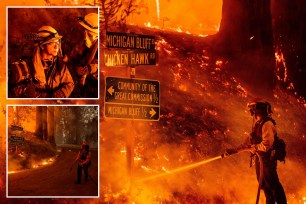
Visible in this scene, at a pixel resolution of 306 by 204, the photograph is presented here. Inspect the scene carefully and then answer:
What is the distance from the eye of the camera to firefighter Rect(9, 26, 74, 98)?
8609 mm

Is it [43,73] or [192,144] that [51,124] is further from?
[192,144]

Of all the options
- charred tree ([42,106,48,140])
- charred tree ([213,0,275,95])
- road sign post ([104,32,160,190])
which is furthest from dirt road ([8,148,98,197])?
charred tree ([213,0,275,95])

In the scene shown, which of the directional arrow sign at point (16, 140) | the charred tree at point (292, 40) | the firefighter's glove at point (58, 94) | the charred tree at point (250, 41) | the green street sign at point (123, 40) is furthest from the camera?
the charred tree at point (292, 40)

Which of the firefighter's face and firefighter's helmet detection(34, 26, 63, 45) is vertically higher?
firefighter's helmet detection(34, 26, 63, 45)

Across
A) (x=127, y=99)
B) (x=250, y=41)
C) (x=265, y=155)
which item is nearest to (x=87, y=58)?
(x=127, y=99)

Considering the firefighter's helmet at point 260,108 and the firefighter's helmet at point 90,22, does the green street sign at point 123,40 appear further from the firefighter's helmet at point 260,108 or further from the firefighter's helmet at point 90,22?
the firefighter's helmet at point 260,108

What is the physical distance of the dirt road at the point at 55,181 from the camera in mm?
8422

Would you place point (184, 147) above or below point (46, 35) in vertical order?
below

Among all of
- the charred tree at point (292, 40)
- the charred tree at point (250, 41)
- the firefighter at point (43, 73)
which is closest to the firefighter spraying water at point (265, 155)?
the charred tree at point (250, 41)

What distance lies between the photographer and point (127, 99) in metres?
8.32

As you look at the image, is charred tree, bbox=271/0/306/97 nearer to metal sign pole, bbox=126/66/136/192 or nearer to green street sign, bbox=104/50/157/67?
green street sign, bbox=104/50/157/67

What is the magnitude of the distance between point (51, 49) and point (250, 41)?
4055mm

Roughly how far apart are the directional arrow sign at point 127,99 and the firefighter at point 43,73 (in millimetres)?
884

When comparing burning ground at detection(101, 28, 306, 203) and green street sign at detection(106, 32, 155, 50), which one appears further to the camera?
burning ground at detection(101, 28, 306, 203)
